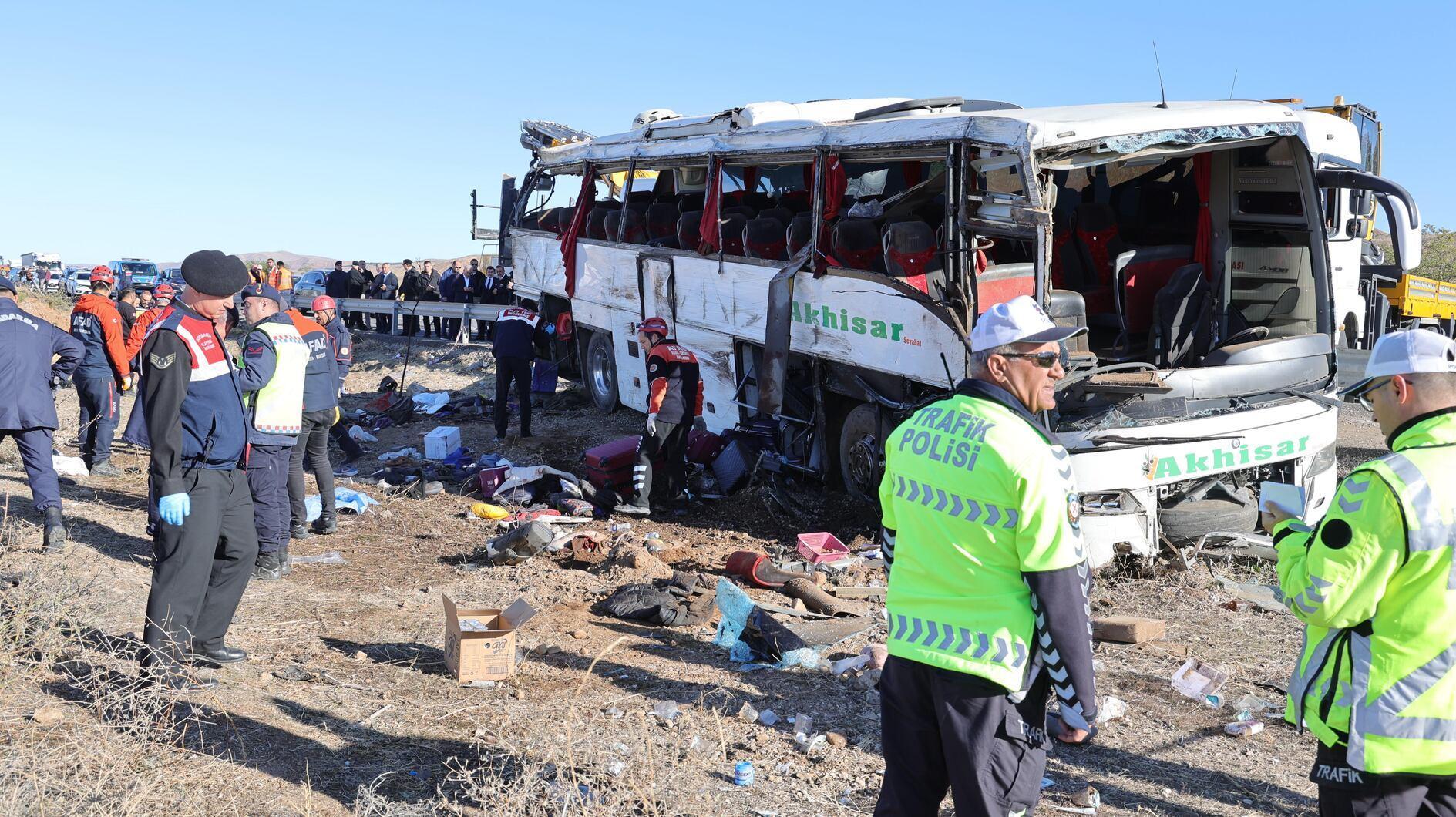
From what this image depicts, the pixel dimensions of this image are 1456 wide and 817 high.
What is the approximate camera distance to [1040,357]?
2736 millimetres

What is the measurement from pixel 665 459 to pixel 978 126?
151 inches

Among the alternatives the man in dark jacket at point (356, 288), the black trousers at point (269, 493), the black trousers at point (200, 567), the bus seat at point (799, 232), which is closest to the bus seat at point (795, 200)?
the bus seat at point (799, 232)

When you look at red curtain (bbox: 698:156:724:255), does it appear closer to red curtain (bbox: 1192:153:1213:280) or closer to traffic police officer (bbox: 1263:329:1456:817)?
red curtain (bbox: 1192:153:1213:280)

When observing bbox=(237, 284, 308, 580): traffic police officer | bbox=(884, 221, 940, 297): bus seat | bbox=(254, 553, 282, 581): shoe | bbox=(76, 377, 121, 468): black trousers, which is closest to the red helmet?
bbox=(884, 221, 940, 297): bus seat

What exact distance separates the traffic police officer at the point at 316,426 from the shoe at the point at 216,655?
261 centimetres

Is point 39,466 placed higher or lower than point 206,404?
lower

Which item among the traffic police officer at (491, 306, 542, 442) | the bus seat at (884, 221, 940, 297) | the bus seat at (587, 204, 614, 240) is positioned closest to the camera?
the bus seat at (884, 221, 940, 297)

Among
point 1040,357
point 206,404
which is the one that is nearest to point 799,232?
point 206,404

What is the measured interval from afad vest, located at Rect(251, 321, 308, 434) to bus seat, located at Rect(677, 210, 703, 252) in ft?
15.2

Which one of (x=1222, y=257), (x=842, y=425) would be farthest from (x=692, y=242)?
(x=1222, y=257)

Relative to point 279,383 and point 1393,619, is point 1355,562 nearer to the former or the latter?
point 1393,619

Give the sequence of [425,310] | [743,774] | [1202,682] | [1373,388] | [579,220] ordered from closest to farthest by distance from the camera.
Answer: [1373,388]
[743,774]
[1202,682]
[579,220]
[425,310]

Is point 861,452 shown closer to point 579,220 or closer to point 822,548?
point 822,548

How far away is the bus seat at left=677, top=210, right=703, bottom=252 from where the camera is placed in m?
10.8
